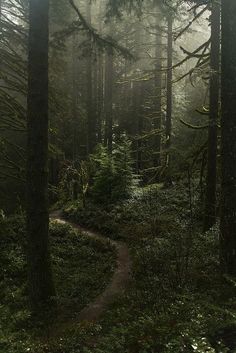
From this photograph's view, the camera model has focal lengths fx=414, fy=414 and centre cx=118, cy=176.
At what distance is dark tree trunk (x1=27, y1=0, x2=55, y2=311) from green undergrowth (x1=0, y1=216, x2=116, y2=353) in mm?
1412

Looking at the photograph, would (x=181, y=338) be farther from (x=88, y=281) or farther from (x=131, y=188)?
(x=131, y=188)

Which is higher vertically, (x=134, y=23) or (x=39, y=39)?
(x=134, y=23)

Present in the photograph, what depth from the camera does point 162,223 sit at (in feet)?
51.2

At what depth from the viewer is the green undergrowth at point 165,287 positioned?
491 cm

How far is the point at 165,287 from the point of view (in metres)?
8.98

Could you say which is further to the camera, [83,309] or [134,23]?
[134,23]

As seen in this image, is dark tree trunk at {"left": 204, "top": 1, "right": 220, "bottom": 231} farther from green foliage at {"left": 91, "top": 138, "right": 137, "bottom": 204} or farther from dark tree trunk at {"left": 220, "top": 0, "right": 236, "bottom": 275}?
green foliage at {"left": 91, "top": 138, "right": 137, "bottom": 204}

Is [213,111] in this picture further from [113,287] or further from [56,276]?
[56,276]

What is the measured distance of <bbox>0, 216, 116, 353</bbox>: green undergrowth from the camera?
828 centimetres

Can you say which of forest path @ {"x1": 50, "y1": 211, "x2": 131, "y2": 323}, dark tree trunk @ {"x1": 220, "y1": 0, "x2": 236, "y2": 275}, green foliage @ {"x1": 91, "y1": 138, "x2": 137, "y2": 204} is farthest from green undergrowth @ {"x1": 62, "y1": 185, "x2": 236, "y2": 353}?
dark tree trunk @ {"x1": 220, "y1": 0, "x2": 236, "y2": 275}

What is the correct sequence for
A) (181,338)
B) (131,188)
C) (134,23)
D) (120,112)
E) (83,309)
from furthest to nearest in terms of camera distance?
(120,112), (134,23), (131,188), (83,309), (181,338)

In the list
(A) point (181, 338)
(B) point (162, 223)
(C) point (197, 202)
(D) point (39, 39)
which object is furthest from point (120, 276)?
(A) point (181, 338)

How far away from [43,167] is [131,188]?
42.5ft

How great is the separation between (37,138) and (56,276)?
5.55 m
